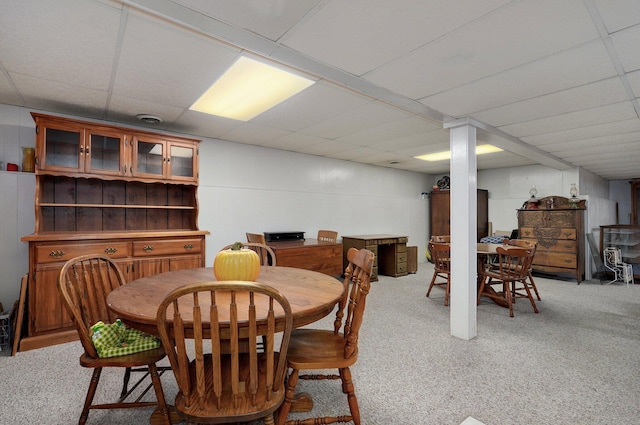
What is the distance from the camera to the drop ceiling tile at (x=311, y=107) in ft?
9.29

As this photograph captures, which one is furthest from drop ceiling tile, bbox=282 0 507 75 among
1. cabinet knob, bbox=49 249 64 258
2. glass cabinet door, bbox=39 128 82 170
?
cabinet knob, bbox=49 249 64 258

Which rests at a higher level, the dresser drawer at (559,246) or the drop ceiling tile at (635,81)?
the drop ceiling tile at (635,81)

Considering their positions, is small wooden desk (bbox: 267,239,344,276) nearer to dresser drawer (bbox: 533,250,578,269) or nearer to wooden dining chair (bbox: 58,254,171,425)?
wooden dining chair (bbox: 58,254,171,425)

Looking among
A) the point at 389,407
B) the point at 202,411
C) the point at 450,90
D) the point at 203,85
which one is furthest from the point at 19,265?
the point at 450,90

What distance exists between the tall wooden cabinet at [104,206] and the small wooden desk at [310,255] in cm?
110

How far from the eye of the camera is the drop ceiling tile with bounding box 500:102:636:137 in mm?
2954

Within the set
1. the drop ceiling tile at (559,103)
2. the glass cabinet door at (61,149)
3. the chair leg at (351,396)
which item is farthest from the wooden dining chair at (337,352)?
the glass cabinet door at (61,149)

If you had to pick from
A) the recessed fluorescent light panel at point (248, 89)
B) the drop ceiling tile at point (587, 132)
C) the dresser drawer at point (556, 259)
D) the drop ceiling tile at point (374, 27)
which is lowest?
the dresser drawer at point (556, 259)

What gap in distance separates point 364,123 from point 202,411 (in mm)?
3293

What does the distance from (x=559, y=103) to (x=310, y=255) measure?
3366 millimetres

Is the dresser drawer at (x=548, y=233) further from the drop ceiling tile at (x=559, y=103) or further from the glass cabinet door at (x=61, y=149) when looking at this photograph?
the glass cabinet door at (x=61, y=149)

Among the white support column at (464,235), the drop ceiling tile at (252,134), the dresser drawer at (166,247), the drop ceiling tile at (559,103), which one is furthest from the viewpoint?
the drop ceiling tile at (252,134)

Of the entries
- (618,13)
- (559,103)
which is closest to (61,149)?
(618,13)

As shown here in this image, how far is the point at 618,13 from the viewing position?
1.58 metres
